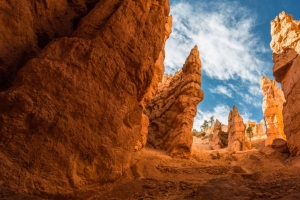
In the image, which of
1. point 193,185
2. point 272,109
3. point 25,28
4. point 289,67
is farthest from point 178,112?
point 272,109

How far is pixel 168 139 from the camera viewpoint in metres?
26.9

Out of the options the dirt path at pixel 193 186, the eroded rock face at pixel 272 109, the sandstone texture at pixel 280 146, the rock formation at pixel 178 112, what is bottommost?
the dirt path at pixel 193 186

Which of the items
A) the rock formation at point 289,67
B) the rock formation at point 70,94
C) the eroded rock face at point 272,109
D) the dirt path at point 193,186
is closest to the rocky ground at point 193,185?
the dirt path at point 193,186

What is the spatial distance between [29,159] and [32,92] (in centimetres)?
236

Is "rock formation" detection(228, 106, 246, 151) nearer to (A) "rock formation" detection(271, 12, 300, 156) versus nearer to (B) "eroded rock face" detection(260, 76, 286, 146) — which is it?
(B) "eroded rock face" detection(260, 76, 286, 146)

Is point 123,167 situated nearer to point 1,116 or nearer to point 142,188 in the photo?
point 142,188

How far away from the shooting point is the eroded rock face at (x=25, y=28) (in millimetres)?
10109

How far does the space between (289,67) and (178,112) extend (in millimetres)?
11757

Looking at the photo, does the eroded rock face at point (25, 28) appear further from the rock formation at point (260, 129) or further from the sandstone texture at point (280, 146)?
the rock formation at point (260, 129)

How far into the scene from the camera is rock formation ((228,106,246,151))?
38.5m

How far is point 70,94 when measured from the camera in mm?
9242

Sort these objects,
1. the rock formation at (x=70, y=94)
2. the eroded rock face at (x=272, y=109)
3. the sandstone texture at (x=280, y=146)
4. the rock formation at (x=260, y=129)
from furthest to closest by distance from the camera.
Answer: the rock formation at (x=260, y=129) < the eroded rock face at (x=272, y=109) < the sandstone texture at (x=280, y=146) < the rock formation at (x=70, y=94)

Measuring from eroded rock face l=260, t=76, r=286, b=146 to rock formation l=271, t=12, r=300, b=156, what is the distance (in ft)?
56.7

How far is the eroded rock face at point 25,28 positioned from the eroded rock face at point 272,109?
35514 mm
